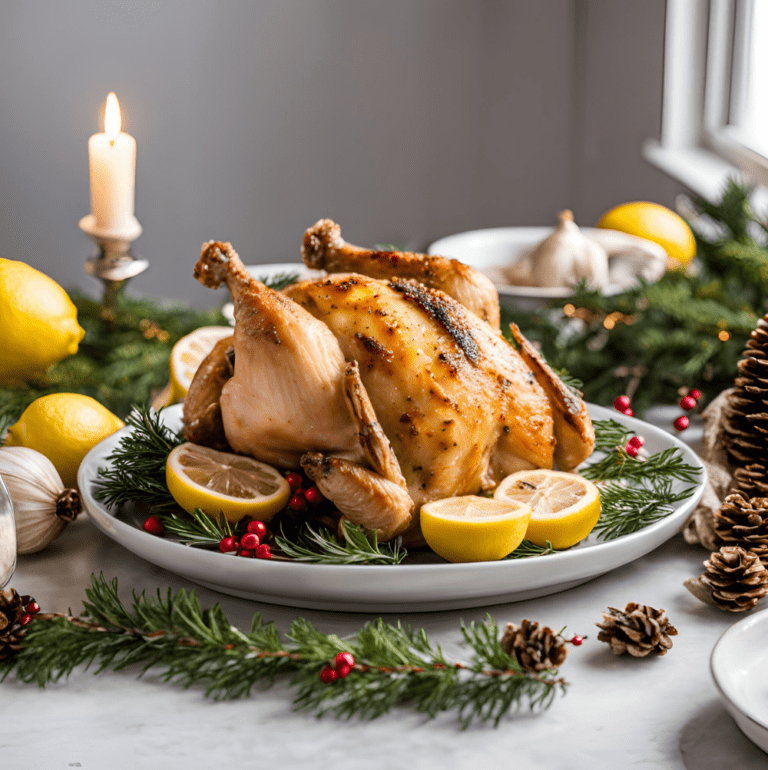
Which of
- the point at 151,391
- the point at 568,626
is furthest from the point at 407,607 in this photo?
the point at 151,391

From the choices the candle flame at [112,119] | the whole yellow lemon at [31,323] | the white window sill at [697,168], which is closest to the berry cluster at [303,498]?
the whole yellow lemon at [31,323]

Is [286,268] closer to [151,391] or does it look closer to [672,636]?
[151,391]

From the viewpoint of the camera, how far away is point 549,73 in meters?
3.98

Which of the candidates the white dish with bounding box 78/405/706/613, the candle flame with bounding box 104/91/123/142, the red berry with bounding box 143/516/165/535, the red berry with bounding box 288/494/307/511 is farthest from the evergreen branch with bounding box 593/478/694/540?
the candle flame with bounding box 104/91/123/142

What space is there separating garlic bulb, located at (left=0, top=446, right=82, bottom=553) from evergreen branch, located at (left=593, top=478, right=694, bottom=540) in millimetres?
693

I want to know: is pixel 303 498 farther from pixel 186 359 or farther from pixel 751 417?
pixel 751 417

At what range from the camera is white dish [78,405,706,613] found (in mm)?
896

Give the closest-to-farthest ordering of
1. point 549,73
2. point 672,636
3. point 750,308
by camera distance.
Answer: point 672,636, point 750,308, point 549,73

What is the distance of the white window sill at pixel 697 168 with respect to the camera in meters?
2.74

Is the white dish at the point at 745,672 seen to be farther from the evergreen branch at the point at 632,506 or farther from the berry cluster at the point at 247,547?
the berry cluster at the point at 247,547

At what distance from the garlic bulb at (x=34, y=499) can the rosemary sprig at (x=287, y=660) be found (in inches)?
9.5

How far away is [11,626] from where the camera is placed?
2.93ft

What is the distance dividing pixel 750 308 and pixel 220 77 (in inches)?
96.2

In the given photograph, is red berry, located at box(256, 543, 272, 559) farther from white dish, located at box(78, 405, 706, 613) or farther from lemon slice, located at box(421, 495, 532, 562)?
lemon slice, located at box(421, 495, 532, 562)
